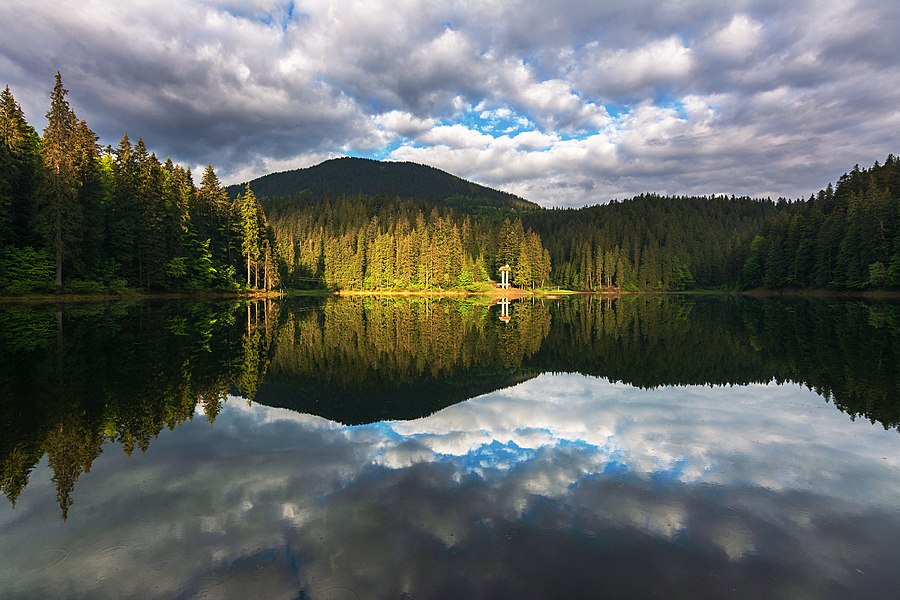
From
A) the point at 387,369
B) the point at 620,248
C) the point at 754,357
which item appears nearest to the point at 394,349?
the point at 387,369

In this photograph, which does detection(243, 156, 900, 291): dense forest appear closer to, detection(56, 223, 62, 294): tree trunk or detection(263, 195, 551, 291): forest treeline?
detection(263, 195, 551, 291): forest treeline

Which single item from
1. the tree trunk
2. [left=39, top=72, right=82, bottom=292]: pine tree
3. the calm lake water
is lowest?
the calm lake water

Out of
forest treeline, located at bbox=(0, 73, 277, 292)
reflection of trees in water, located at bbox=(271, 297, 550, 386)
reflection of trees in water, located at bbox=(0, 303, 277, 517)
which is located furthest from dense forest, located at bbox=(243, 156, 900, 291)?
reflection of trees in water, located at bbox=(0, 303, 277, 517)

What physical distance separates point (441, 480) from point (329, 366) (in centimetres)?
1182

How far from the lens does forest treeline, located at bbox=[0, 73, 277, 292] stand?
141 feet

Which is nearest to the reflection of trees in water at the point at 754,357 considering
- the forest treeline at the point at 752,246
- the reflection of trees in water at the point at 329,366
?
the reflection of trees in water at the point at 329,366

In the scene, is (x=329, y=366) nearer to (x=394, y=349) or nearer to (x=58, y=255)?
(x=394, y=349)

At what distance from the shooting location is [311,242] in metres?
122

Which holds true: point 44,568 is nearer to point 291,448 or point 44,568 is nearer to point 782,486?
point 291,448

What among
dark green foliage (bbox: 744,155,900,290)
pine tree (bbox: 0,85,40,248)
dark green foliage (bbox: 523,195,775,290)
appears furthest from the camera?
dark green foliage (bbox: 523,195,775,290)

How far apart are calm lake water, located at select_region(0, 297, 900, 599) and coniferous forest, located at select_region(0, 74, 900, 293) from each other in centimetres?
3536

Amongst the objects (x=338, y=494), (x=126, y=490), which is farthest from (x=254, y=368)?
(x=338, y=494)

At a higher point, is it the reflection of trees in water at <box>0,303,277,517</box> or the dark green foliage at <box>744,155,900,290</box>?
the dark green foliage at <box>744,155,900,290</box>

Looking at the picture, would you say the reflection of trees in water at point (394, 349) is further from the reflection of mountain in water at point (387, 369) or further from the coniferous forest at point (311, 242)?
→ the coniferous forest at point (311, 242)
